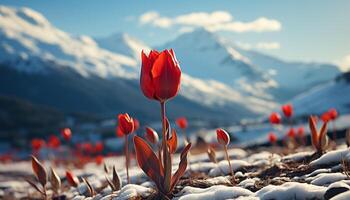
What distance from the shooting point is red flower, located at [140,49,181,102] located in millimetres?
3555

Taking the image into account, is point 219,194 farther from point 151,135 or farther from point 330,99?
point 330,99

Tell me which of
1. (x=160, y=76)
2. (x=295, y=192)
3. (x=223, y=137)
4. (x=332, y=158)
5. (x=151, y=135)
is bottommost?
(x=295, y=192)

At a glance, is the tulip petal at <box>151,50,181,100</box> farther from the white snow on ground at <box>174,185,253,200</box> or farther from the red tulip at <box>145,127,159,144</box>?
the red tulip at <box>145,127,159,144</box>

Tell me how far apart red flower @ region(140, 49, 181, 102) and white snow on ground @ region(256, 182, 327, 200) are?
3.72 feet

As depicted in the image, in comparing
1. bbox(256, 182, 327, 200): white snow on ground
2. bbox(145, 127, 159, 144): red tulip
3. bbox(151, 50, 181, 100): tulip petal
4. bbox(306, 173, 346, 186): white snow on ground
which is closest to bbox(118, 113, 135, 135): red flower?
bbox(145, 127, 159, 144): red tulip

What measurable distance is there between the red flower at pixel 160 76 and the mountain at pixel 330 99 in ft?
406

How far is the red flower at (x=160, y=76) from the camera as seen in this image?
140 inches

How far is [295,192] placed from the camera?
3287mm

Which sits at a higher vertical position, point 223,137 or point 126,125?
point 126,125

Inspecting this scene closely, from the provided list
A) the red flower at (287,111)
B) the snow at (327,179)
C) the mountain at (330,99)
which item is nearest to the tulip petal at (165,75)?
the snow at (327,179)

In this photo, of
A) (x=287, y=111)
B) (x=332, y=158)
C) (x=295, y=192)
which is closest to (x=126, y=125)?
(x=295, y=192)

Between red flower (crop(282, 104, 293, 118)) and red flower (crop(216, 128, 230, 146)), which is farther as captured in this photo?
red flower (crop(282, 104, 293, 118))

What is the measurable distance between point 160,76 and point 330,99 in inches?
5228

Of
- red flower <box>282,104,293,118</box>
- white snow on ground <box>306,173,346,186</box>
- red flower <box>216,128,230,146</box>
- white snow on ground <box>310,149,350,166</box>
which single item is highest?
red flower <box>282,104,293,118</box>
